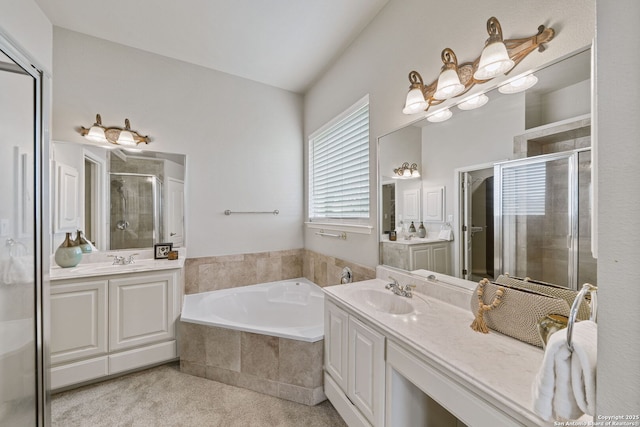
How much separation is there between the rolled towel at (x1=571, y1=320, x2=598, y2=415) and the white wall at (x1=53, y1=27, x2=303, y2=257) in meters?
2.68

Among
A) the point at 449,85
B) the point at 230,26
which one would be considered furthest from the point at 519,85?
the point at 230,26

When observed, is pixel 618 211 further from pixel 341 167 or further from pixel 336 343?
pixel 341 167

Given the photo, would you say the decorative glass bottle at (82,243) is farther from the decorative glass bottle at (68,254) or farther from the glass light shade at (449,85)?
the glass light shade at (449,85)

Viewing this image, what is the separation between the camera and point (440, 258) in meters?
1.51

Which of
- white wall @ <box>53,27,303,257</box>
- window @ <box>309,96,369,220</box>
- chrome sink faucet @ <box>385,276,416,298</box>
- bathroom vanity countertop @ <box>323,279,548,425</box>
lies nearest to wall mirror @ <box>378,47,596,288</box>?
chrome sink faucet @ <box>385,276,416,298</box>

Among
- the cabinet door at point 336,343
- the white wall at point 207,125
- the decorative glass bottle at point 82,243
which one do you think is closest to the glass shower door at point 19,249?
the decorative glass bottle at point 82,243

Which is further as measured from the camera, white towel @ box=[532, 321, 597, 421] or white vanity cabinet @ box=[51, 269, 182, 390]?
white vanity cabinet @ box=[51, 269, 182, 390]

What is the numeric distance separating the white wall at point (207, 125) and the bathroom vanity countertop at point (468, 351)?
70.9 inches

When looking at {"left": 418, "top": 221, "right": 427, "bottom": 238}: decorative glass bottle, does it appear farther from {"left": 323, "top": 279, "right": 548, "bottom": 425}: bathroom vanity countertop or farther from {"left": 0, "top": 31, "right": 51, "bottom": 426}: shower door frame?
{"left": 0, "top": 31, "right": 51, "bottom": 426}: shower door frame

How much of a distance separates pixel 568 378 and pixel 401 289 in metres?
1.08

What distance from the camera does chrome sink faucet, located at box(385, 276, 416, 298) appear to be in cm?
157

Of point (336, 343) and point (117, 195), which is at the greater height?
point (117, 195)

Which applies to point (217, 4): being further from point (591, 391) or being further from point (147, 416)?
point (147, 416)

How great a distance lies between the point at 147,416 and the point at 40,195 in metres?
1.49
